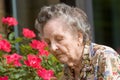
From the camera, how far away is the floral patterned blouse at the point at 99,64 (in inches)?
116

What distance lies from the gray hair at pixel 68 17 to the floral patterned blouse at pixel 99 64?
9 cm

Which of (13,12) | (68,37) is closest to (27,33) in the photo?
(13,12)

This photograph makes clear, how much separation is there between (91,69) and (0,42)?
1.71m

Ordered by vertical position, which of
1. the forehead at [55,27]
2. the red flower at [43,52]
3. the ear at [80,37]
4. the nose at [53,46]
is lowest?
the red flower at [43,52]

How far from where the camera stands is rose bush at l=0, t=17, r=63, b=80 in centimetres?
421

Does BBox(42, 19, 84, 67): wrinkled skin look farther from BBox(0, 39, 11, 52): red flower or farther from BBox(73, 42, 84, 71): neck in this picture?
BBox(0, 39, 11, 52): red flower

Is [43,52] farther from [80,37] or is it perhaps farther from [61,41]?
[61,41]

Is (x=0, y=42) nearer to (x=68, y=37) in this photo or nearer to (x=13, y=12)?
(x=68, y=37)

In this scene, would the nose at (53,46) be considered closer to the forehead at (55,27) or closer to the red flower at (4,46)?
the forehead at (55,27)

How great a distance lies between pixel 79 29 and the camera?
308 cm

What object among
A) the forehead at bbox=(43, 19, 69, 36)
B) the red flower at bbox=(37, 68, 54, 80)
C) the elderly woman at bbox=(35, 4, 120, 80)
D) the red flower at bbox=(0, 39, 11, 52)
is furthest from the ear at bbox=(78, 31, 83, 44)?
the red flower at bbox=(0, 39, 11, 52)

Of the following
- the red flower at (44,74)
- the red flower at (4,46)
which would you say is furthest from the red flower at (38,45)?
the red flower at (44,74)

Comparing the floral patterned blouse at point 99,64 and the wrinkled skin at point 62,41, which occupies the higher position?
the wrinkled skin at point 62,41

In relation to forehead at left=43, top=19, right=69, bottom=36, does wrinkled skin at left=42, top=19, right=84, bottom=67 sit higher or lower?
lower
